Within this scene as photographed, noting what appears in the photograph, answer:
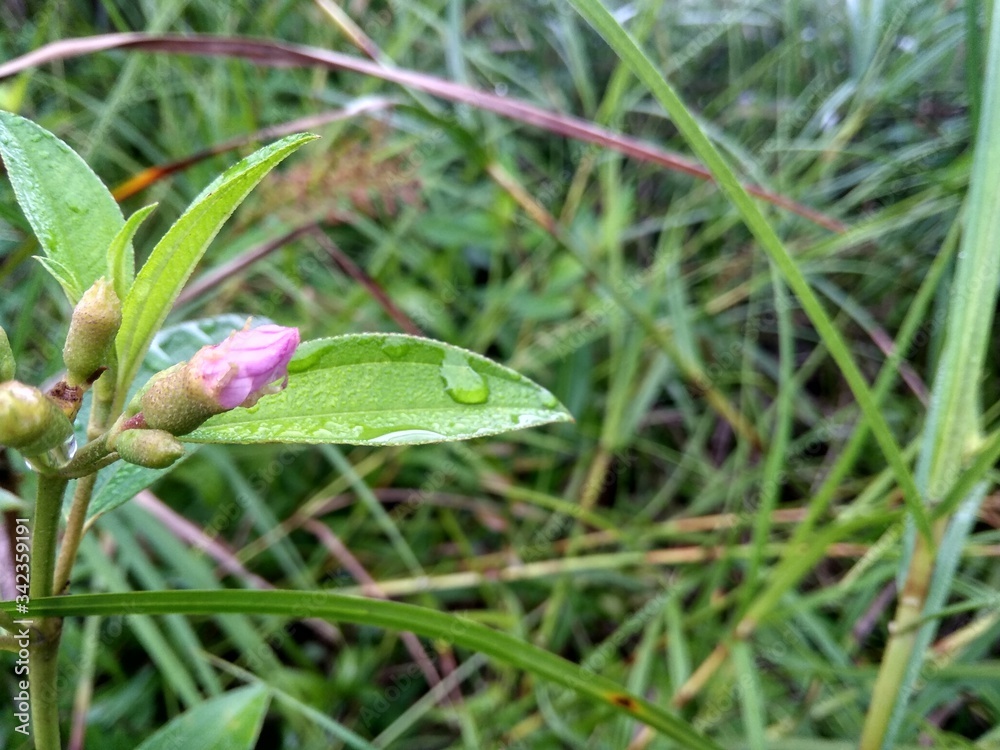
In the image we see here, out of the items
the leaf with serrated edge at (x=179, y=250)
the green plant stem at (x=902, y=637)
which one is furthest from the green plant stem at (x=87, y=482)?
the green plant stem at (x=902, y=637)

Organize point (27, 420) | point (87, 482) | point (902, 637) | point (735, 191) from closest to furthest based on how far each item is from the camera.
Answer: point (27, 420) → point (87, 482) → point (735, 191) → point (902, 637)

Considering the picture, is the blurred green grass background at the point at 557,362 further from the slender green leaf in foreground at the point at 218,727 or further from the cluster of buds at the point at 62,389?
the cluster of buds at the point at 62,389

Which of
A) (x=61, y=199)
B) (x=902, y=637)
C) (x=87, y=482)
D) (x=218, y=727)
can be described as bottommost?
(x=902, y=637)

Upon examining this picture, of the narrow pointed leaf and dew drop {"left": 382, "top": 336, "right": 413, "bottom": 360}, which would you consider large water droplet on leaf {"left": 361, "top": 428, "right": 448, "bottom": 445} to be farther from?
the narrow pointed leaf

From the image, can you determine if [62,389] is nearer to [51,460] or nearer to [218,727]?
[51,460]

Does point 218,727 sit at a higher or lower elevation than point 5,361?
lower

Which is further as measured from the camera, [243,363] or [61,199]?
[61,199]

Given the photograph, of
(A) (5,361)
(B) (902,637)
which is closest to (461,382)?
(A) (5,361)
